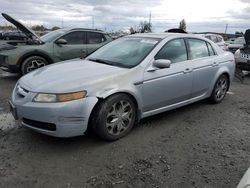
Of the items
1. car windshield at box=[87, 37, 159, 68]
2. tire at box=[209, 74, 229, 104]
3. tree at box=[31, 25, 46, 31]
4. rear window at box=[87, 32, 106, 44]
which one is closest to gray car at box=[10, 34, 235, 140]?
car windshield at box=[87, 37, 159, 68]

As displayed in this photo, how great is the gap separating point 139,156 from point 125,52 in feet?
6.12

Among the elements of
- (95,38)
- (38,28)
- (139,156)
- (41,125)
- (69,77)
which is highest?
(38,28)

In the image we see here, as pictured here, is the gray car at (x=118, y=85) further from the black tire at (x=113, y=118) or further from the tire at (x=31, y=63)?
the tire at (x=31, y=63)

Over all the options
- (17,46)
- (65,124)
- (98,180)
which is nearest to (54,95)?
(65,124)

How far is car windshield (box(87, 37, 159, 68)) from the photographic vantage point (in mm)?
4328

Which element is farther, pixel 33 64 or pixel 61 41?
pixel 61 41

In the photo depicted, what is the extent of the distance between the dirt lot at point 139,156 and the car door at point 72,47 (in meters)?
3.52

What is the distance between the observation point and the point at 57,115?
11.1 ft

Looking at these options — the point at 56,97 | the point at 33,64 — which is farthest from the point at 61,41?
the point at 56,97

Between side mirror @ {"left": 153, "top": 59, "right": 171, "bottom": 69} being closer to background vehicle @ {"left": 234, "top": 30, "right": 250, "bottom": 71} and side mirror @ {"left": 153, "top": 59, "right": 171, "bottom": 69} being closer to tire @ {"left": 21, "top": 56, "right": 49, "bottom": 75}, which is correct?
tire @ {"left": 21, "top": 56, "right": 49, "bottom": 75}

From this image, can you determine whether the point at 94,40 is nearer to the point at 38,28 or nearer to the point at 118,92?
the point at 118,92

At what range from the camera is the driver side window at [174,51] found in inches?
178

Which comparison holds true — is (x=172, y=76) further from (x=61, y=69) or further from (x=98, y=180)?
(x=98, y=180)

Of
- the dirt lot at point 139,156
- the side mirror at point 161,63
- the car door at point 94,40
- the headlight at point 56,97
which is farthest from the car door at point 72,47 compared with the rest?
the headlight at point 56,97
